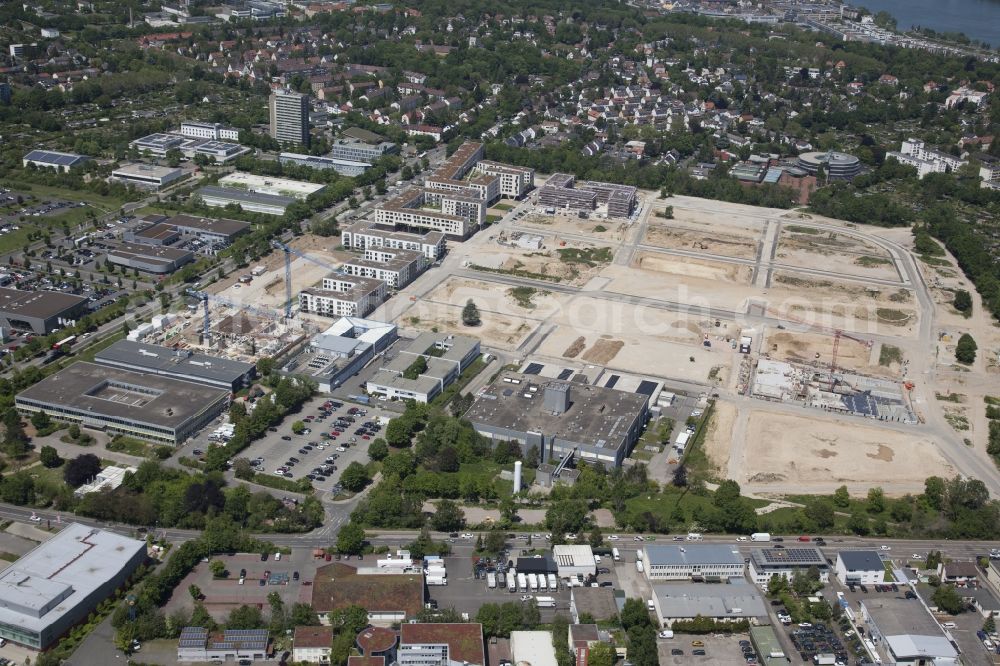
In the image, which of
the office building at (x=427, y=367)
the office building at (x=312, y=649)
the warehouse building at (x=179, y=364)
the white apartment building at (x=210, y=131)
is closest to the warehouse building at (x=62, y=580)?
the office building at (x=312, y=649)

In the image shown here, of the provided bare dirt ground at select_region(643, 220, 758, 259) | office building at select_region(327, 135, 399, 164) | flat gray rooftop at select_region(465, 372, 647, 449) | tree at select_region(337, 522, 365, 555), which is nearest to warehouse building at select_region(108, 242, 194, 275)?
office building at select_region(327, 135, 399, 164)

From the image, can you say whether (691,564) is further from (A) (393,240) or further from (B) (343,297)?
(A) (393,240)

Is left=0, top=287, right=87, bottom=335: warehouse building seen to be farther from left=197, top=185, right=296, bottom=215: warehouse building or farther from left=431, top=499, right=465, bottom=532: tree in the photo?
left=431, top=499, right=465, bottom=532: tree

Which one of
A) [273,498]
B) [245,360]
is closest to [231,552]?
[273,498]

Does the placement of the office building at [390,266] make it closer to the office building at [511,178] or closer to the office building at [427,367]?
the office building at [427,367]

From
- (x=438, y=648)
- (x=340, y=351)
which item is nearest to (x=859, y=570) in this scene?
(x=438, y=648)

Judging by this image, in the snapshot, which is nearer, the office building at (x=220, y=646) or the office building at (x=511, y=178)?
the office building at (x=220, y=646)
